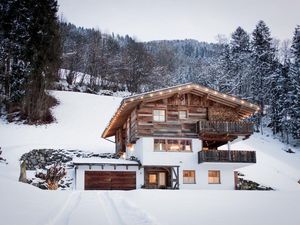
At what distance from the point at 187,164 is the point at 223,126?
15.4 feet

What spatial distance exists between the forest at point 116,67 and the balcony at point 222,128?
80.0 ft

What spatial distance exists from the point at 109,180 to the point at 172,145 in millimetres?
6357

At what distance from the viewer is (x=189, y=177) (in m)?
32.2

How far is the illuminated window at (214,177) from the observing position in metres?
32.9

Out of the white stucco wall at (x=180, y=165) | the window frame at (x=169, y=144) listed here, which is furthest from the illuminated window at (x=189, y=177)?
the window frame at (x=169, y=144)

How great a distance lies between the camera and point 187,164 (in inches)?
1265

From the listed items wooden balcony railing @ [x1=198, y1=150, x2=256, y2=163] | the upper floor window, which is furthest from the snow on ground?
the upper floor window

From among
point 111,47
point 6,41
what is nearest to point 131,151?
point 6,41

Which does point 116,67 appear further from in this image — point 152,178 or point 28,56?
point 152,178

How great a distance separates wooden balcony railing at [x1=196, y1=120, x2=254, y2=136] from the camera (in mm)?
32156

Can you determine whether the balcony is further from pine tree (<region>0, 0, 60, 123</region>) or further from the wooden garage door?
pine tree (<region>0, 0, 60, 123</region>)

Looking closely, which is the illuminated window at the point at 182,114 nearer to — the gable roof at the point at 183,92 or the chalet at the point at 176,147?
the chalet at the point at 176,147

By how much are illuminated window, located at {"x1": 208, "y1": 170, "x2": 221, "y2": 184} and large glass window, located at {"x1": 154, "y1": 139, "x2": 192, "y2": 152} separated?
2971 mm

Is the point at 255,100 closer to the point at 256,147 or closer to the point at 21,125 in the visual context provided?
the point at 256,147
